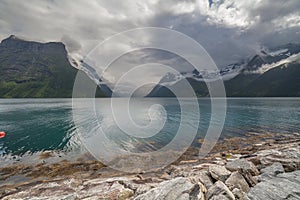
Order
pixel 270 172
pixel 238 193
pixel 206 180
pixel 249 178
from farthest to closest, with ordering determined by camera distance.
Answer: pixel 206 180 → pixel 270 172 → pixel 249 178 → pixel 238 193

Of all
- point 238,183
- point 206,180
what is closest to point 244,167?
point 238,183

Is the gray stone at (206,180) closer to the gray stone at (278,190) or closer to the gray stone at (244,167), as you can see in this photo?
the gray stone at (244,167)

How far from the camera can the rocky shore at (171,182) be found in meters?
8.36

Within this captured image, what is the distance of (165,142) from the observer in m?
29.0

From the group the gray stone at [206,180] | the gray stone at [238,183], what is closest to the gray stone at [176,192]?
the gray stone at [206,180]

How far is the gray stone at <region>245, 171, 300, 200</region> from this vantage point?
760cm

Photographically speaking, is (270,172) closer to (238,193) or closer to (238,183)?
(238,183)

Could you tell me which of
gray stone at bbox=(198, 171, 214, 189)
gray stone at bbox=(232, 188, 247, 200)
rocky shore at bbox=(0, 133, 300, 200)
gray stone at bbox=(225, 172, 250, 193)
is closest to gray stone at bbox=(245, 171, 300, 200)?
rocky shore at bbox=(0, 133, 300, 200)

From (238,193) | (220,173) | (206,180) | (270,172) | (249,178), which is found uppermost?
(270,172)

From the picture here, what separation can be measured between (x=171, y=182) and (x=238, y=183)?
418 centimetres

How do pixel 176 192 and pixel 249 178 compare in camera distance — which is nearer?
pixel 176 192

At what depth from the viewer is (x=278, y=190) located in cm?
801

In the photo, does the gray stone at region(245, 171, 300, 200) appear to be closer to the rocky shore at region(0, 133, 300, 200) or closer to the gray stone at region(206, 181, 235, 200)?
the rocky shore at region(0, 133, 300, 200)

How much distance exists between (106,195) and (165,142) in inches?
771
